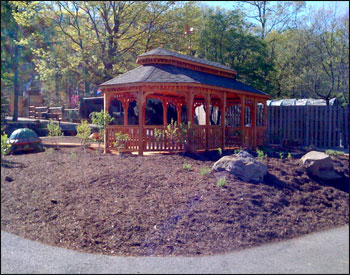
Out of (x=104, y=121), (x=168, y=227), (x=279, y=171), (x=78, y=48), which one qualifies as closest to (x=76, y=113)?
(x=78, y=48)

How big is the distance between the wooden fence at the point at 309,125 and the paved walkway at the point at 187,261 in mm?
12010

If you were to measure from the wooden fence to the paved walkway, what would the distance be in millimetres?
12010

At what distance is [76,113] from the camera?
29.1m

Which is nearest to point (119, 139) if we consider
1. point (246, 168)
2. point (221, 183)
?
point (246, 168)

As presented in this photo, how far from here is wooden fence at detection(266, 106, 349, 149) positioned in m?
17.2

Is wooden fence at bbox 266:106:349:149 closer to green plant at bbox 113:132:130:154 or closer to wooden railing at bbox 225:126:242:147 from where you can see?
wooden railing at bbox 225:126:242:147

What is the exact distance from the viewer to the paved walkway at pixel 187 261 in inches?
188

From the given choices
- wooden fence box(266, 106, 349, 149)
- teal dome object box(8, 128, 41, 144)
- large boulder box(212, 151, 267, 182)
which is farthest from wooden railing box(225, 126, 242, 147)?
teal dome object box(8, 128, 41, 144)

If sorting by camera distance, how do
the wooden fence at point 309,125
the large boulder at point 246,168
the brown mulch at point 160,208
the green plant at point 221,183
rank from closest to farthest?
the brown mulch at point 160,208 → the green plant at point 221,183 → the large boulder at point 246,168 → the wooden fence at point 309,125

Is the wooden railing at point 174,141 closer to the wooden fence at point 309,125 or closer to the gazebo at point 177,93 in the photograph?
the gazebo at point 177,93

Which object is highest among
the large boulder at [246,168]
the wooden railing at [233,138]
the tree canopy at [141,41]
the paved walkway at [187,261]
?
the tree canopy at [141,41]

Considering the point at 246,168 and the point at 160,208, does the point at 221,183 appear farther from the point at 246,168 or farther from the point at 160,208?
the point at 160,208

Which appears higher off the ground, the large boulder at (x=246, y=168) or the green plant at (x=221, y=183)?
the large boulder at (x=246, y=168)

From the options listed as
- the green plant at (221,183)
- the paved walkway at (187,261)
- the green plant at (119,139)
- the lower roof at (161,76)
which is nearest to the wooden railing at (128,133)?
the green plant at (119,139)
